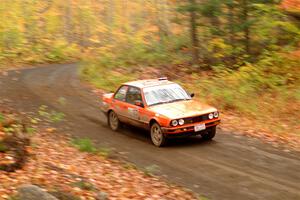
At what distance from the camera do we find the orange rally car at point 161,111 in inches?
443

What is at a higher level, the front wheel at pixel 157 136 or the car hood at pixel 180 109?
the car hood at pixel 180 109

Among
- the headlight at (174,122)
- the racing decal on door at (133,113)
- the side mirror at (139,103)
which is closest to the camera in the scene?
the headlight at (174,122)

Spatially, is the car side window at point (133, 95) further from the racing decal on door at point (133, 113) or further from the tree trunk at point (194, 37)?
the tree trunk at point (194, 37)

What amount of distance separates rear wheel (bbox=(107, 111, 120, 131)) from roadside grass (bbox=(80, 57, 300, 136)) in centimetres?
372

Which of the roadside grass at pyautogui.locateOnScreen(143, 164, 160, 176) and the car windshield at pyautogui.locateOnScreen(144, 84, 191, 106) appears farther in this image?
the car windshield at pyautogui.locateOnScreen(144, 84, 191, 106)

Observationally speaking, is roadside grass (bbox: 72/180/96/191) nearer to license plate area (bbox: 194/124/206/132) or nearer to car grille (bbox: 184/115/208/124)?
car grille (bbox: 184/115/208/124)

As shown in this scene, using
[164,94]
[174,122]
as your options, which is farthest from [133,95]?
[174,122]

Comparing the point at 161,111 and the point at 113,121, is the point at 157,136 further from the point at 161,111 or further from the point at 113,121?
the point at 113,121

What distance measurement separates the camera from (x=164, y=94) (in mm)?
12469

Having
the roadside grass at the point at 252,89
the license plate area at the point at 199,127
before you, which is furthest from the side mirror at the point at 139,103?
the roadside grass at the point at 252,89

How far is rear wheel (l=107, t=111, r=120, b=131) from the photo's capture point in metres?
13.7

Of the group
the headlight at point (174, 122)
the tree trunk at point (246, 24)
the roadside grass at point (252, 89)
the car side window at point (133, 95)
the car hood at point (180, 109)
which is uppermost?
the tree trunk at point (246, 24)

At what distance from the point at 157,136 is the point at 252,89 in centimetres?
848

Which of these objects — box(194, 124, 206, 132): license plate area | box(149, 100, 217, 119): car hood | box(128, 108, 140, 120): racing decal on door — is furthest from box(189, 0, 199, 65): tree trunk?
box(194, 124, 206, 132): license plate area
